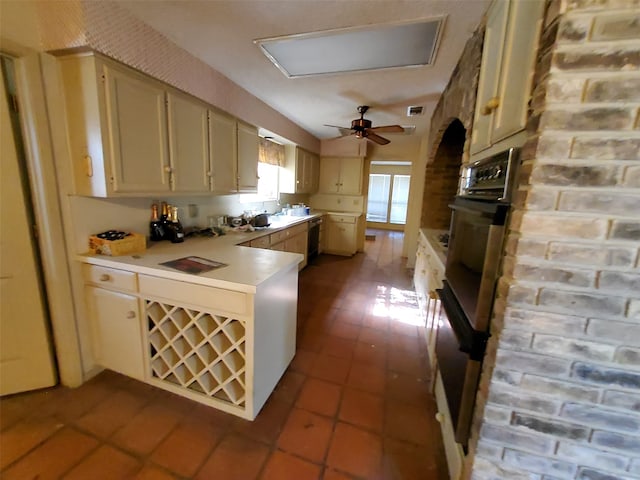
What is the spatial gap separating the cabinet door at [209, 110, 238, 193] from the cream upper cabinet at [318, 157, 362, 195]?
2.94 meters

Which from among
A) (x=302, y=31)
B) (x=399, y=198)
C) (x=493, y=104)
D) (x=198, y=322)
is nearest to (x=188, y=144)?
(x=302, y=31)

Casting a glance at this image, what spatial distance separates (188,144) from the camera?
2.10m

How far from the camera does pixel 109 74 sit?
4.95ft

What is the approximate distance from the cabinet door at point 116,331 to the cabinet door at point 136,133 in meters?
0.72

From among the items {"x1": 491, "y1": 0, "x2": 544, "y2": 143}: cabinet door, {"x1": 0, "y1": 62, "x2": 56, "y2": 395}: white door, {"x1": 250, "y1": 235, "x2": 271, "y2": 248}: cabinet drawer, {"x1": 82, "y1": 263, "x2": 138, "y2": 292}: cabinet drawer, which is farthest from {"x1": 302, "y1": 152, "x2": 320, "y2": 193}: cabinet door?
{"x1": 491, "y1": 0, "x2": 544, "y2": 143}: cabinet door

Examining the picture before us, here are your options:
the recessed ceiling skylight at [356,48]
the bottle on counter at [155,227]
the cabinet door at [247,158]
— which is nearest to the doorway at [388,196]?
the cabinet door at [247,158]

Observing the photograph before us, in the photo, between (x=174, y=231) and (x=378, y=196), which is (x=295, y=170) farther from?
(x=378, y=196)

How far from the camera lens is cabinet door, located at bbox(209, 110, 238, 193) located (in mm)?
2369

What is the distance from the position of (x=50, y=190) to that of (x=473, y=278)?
239 centimetres

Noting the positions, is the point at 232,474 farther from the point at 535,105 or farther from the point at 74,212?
the point at 535,105

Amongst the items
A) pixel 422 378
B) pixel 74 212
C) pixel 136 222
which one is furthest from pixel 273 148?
pixel 422 378

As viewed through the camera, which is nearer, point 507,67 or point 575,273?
point 575,273

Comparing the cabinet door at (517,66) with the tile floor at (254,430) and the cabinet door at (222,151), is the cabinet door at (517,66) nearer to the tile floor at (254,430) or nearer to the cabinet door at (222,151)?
the tile floor at (254,430)

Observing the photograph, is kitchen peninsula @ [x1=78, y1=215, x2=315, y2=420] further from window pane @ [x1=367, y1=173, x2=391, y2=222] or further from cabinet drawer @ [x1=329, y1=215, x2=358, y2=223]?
window pane @ [x1=367, y1=173, x2=391, y2=222]
